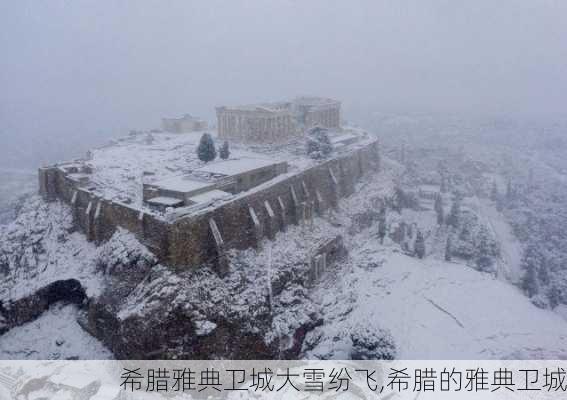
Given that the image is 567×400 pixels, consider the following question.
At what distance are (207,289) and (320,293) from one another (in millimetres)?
11061

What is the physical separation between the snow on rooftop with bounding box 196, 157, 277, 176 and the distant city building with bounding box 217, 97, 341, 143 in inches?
452

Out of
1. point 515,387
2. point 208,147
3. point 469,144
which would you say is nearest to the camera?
point 515,387

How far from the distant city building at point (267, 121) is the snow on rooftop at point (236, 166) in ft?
37.7

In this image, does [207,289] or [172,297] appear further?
[207,289]

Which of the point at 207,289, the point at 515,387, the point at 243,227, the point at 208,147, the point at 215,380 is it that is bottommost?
the point at 515,387

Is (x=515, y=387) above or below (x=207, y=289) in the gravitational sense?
below

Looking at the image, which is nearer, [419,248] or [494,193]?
[419,248]

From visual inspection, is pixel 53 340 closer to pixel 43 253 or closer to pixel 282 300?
pixel 43 253

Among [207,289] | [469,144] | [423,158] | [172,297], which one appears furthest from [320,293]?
[469,144]

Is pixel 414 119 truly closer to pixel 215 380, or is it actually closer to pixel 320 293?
pixel 320 293

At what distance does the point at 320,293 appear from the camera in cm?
3506

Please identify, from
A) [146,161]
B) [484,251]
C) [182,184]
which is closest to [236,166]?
[182,184]

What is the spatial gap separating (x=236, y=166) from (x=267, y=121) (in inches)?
604

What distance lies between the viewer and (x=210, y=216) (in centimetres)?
2847
